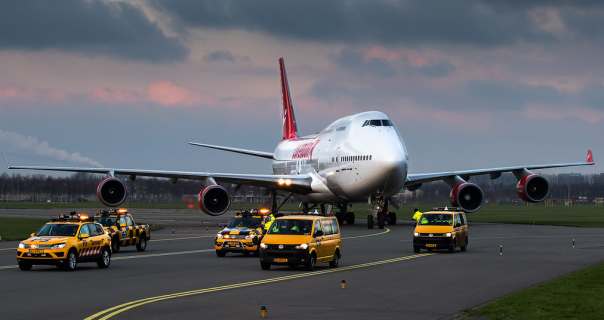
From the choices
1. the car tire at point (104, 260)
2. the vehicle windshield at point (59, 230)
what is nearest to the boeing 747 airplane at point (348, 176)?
the car tire at point (104, 260)

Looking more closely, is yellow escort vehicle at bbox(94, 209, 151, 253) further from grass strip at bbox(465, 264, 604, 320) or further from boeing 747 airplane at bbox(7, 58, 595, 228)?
grass strip at bbox(465, 264, 604, 320)

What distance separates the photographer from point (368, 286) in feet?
64.4

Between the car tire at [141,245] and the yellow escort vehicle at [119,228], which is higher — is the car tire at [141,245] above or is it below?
below

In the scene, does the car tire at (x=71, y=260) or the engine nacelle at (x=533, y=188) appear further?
the engine nacelle at (x=533, y=188)

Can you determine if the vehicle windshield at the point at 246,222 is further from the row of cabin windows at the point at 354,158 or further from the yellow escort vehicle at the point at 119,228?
the row of cabin windows at the point at 354,158

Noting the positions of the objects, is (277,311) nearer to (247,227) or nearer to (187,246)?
(247,227)

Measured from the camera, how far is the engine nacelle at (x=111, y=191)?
5250 centimetres

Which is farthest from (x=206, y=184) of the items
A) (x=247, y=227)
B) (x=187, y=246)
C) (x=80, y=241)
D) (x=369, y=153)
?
(x=80, y=241)

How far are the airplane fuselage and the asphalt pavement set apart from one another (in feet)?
44.3

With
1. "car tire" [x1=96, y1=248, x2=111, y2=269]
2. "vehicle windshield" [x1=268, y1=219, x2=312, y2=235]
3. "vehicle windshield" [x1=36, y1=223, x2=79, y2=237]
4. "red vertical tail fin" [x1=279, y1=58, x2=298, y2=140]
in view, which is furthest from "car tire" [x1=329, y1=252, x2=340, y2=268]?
"red vertical tail fin" [x1=279, y1=58, x2=298, y2=140]

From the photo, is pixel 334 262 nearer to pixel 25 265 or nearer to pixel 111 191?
pixel 25 265

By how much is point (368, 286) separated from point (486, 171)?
39.5 meters

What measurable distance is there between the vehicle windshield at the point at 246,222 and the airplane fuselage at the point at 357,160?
56.2 feet

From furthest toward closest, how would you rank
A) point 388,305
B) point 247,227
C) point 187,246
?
1. point 187,246
2. point 247,227
3. point 388,305
